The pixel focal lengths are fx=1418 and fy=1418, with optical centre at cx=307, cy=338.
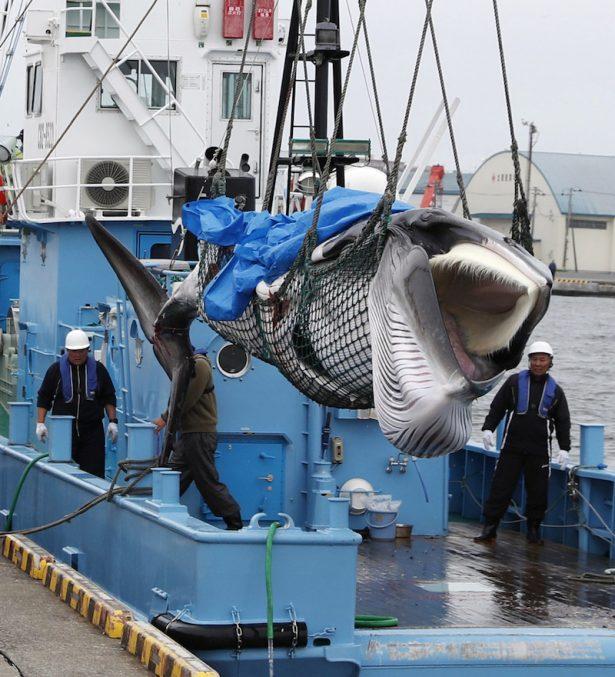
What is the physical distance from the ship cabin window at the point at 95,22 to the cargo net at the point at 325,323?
9.80m

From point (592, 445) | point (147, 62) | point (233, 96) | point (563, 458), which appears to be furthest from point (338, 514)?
point (233, 96)

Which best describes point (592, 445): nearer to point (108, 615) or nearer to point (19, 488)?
point (19, 488)

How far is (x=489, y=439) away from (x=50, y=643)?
18.3 ft

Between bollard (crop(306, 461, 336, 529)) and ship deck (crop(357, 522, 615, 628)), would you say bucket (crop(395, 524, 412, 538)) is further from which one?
bollard (crop(306, 461, 336, 529))

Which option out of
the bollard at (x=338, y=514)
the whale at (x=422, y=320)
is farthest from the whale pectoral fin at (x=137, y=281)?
the whale at (x=422, y=320)

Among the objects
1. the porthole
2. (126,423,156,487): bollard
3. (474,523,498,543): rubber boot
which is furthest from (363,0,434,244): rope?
(474,523,498,543): rubber boot

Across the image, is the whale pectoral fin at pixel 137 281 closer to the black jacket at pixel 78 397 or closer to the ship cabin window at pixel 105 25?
the black jacket at pixel 78 397

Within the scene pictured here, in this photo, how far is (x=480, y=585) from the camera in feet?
33.5

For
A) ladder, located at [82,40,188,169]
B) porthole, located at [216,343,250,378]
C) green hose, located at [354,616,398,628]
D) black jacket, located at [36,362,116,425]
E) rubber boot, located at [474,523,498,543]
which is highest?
ladder, located at [82,40,188,169]

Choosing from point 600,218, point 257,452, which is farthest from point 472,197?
point 257,452

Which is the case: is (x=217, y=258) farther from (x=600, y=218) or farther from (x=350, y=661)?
(x=600, y=218)

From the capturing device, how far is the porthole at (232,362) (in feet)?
36.5

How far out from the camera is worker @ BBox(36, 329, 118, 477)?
38.0ft

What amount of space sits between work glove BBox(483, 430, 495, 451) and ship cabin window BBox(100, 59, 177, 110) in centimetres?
564
